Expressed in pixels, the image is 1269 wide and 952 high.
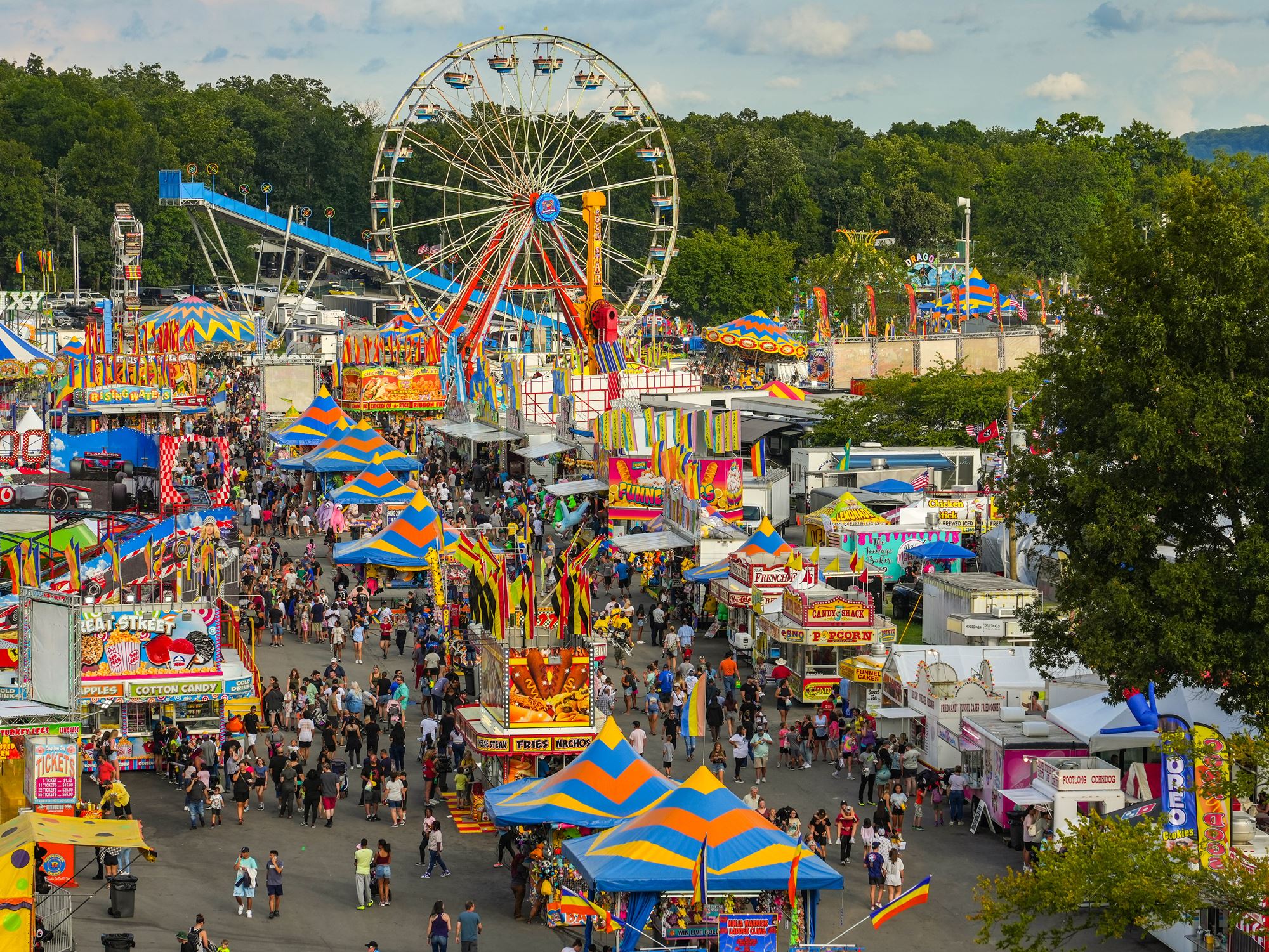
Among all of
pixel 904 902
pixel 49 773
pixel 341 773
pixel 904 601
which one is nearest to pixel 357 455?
pixel 904 601

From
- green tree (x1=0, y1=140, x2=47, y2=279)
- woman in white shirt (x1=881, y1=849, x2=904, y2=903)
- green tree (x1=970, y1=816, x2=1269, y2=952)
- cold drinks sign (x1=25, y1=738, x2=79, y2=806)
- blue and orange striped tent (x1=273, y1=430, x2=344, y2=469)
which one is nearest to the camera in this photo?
green tree (x1=970, y1=816, x2=1269, y2=952)

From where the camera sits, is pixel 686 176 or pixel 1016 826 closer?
pixel 1016 826

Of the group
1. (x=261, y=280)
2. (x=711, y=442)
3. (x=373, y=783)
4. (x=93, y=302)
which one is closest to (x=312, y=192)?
(x=261, y=280)

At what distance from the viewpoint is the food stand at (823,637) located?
2766 cm

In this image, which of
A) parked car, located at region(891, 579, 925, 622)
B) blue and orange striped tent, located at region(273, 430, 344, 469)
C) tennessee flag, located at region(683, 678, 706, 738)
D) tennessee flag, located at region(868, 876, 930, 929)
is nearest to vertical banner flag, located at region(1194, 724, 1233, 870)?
tennessee flag, located at region(868, 876, 930, 929)

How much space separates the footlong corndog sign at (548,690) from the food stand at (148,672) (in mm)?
4311

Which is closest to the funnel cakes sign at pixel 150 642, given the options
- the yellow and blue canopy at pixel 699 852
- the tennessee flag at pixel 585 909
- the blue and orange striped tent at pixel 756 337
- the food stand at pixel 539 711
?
the food stand at pixel 539 711

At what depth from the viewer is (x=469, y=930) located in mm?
17828

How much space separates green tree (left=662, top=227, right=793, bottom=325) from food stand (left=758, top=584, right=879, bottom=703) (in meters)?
61.5

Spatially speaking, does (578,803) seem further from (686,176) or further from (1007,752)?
(686,176)

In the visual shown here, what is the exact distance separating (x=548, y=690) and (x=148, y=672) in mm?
5306

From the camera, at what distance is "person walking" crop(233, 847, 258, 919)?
1894 cm

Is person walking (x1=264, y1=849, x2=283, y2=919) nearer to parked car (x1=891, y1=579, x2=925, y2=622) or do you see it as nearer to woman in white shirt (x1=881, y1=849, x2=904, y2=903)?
woman in white shirt (x1=881, y1=849, x2=904, y2=903)

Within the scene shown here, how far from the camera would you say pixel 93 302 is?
87.7 metres
